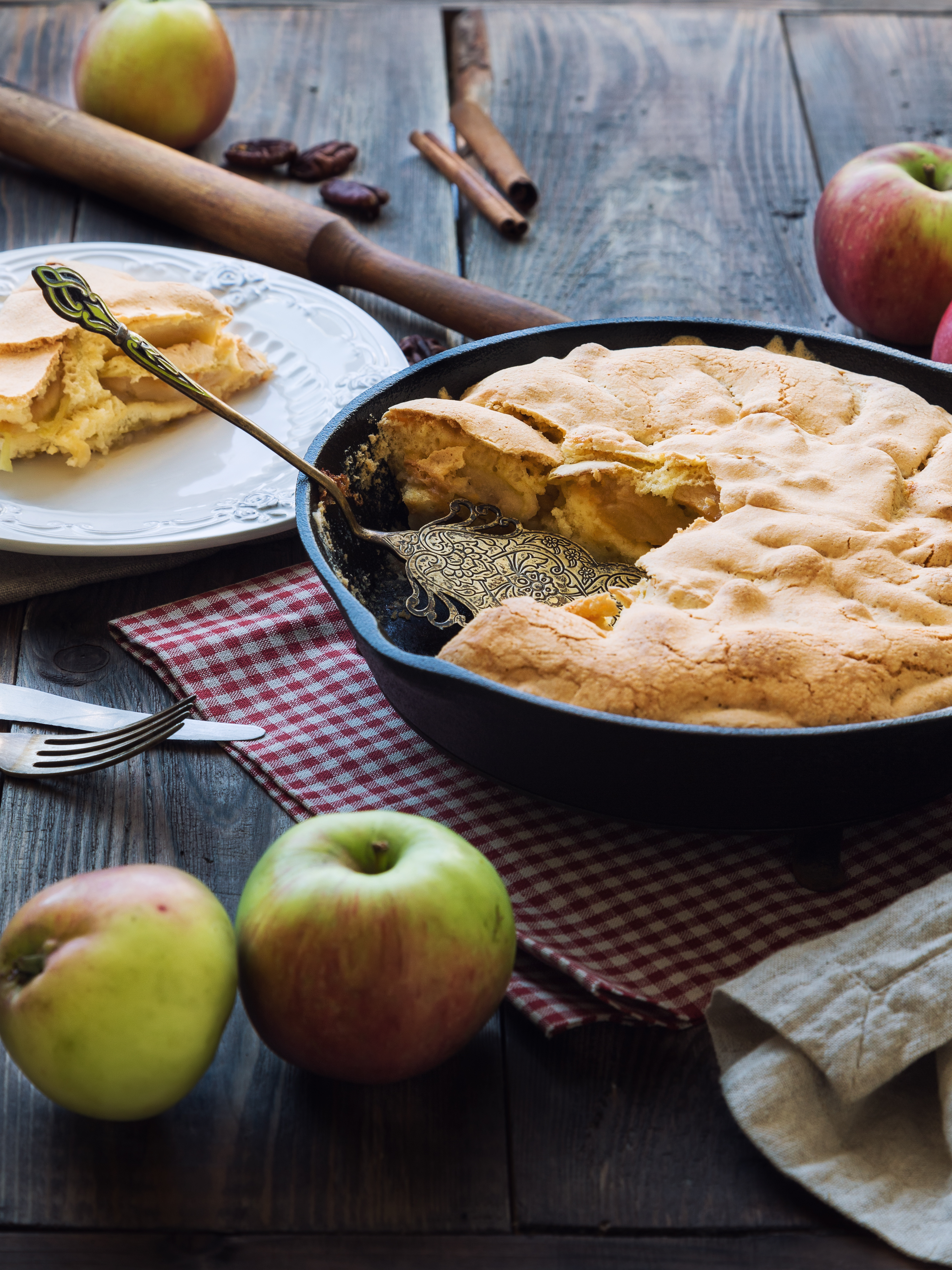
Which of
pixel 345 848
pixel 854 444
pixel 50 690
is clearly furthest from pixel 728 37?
pixel 345 848

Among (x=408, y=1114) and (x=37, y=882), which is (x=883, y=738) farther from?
(x=37, y=882)

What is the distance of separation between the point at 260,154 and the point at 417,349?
2.48 feet

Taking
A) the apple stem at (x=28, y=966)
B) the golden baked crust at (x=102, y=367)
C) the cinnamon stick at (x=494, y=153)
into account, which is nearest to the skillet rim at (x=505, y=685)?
the apple stem at (x=28, y=966)

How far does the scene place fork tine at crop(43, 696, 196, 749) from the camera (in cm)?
132

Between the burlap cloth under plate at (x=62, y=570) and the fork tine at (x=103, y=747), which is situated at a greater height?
the fork tine at (x=103, y=747)

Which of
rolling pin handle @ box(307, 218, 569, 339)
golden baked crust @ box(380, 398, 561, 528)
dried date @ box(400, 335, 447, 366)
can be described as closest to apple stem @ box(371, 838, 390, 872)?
golden baked crust @ box(380, 398, 561, 528)

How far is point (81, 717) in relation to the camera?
1362mm

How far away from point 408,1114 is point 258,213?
1.72 meters

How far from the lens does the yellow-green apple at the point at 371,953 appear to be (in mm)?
937

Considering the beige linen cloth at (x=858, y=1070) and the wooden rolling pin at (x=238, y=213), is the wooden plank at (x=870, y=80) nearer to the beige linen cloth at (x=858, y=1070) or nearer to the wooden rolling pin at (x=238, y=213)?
the wooden rolling pin at (x=238, y=213)

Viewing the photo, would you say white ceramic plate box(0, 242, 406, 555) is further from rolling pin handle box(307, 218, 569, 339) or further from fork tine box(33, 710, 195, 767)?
fork tine box(33, 710, 195, 767)

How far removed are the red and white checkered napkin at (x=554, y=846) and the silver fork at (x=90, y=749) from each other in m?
0.09

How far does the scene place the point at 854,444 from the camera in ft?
4.78

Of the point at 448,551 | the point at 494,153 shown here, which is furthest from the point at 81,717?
the point at 494,153
